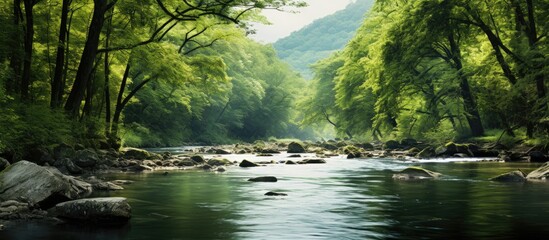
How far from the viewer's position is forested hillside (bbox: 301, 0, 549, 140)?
93.4ft

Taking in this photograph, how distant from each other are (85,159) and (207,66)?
12.0m

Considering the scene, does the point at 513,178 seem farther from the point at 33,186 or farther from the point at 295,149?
the point at 295,149

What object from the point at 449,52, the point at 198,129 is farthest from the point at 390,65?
the point at 198,129

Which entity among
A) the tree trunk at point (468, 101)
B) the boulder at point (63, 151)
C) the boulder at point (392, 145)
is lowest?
the boulder at point (63, 151)

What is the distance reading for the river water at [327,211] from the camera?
9.25 meters

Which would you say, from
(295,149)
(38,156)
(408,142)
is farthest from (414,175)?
(408,142)

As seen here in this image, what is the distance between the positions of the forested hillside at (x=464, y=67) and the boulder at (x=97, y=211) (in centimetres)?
1847

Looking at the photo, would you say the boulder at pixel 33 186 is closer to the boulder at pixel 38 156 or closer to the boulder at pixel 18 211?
the boulder at pixel 18 211

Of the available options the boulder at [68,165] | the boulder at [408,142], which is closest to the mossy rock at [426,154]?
the boulder at [408,142]

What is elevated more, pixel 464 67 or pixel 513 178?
pixel 464 67

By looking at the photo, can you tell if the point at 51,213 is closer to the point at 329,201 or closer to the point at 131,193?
the point at 131,193

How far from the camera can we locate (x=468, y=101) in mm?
38969

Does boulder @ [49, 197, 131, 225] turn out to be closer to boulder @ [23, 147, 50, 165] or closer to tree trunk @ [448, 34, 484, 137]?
boulder @ [23, 147, 50, 165]

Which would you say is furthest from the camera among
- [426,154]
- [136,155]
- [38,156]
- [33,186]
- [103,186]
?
[426,154]
